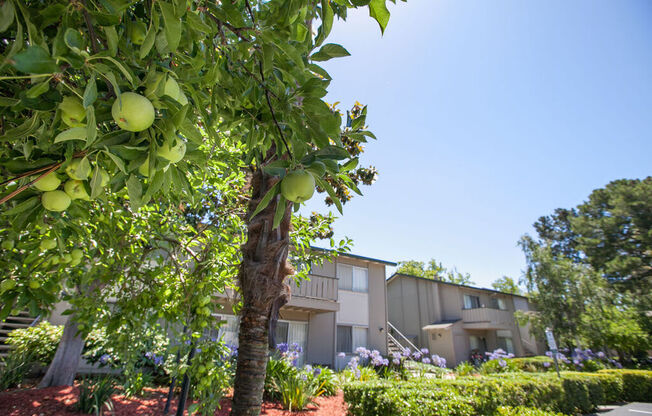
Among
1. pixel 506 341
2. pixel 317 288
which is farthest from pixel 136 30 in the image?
pixel 506 341

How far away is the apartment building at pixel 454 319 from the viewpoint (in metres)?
24.2

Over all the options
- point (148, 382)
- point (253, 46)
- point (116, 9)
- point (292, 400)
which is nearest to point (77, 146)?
point (116, 9)

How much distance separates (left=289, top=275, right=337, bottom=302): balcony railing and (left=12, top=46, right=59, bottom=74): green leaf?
1465cm

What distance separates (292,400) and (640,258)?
3678 cm

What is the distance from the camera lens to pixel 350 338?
17750mm

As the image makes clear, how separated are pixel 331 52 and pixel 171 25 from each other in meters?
0.65

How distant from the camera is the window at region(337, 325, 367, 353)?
17.5 m

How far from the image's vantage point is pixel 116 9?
3.12 ft

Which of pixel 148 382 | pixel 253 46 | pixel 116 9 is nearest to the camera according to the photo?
pixel 116 9

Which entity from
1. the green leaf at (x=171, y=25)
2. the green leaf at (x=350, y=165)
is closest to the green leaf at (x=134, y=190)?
the green leaf at (x=171, y=25)

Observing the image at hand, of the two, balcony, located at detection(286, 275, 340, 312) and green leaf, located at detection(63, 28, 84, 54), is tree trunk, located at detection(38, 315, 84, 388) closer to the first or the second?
balcony, located at detection(286, 275, 340, 312)

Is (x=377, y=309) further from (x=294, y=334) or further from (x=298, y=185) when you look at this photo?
(x=298, y=185)

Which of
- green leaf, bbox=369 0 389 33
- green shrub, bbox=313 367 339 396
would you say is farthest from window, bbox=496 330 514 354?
green leaf, bbox=369 0 389 33

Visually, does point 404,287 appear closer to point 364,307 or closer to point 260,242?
point 364,307
